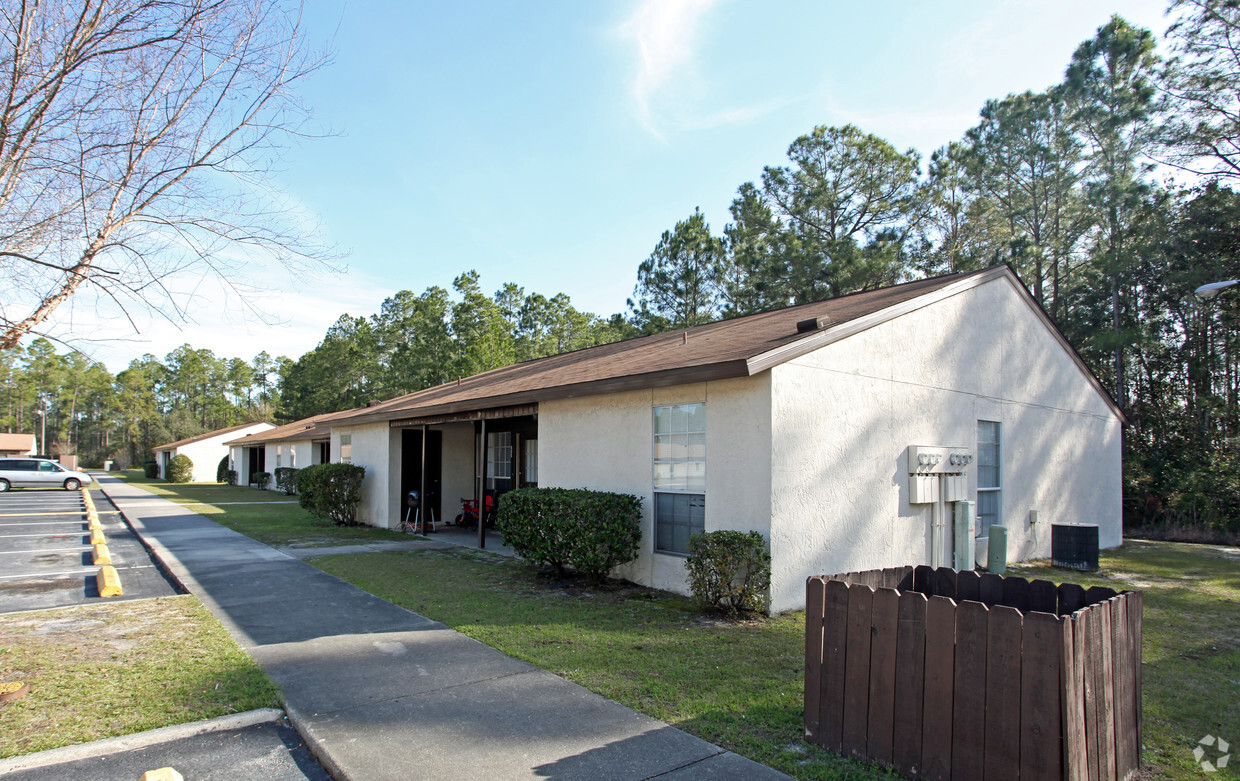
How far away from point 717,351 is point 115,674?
672cm

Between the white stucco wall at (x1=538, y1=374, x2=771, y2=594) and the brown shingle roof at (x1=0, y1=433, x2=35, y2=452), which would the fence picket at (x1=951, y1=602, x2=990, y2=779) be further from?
the brown shingle roof at (x1=0, y1=433, x2=35, y2=452)

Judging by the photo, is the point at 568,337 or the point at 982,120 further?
the point at 568,337

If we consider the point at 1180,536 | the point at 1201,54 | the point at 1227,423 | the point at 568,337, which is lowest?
the point at 1180,536

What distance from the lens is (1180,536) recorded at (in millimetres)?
16625

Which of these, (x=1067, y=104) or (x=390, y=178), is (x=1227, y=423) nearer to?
(x=1067, y=104)

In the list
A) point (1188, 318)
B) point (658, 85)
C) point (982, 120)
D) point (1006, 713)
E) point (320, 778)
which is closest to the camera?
point (1006, 713)

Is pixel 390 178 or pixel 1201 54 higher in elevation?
pixel 1201 54

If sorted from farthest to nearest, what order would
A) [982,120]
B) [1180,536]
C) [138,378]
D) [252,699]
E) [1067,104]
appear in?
[138,378], [982,120], [1067,104], [1180,536], [252,699]

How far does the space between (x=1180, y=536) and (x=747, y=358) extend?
16.3 meters

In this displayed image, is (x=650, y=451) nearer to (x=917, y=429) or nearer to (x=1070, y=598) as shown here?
(x=917, y=429)

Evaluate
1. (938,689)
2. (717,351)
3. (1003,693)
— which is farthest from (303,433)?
(1003,693)

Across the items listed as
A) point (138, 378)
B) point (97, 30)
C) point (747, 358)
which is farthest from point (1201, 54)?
point (138, 378)

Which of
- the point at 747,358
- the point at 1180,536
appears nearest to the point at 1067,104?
the point at 1180,536

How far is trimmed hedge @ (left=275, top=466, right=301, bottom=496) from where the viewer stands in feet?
96.9
